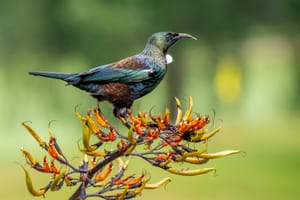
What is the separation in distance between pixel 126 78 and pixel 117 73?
0.04m

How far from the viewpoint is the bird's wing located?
13.4 ft

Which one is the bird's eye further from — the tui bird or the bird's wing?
the bird's wing

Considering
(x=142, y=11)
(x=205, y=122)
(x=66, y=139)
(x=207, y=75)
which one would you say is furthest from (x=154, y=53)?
(x=207, y=75)

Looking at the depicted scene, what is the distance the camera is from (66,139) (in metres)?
27.8

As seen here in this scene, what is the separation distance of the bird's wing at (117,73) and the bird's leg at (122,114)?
11 centimetres

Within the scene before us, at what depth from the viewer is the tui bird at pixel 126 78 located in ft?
13.4

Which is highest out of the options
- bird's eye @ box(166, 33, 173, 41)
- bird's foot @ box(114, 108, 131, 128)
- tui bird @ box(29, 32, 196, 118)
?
bird's eye @ box(166, 33, 173, 41)

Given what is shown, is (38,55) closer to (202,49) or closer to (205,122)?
(202,49)

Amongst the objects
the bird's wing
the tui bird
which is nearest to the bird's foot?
the tui bird

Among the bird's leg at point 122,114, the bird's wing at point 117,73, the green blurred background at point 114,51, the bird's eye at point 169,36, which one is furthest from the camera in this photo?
the green blurred background at point 114,51

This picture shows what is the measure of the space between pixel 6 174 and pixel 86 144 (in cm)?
2009

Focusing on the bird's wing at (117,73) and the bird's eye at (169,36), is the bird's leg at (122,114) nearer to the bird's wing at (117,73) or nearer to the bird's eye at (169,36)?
the bird's wing at (117,73)

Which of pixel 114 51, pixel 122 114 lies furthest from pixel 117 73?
pixel 114 51

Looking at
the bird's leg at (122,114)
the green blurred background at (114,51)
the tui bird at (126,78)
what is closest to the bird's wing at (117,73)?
the tui bird at (126,78)
